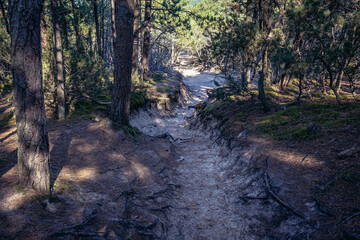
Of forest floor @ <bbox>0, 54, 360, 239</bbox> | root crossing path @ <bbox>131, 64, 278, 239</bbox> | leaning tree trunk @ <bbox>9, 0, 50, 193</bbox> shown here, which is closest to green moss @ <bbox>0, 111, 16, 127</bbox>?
forest floor @ <bbox>0, 54, 360, 239</bbox>

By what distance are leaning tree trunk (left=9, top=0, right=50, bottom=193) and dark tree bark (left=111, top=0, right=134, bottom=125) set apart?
470 cm

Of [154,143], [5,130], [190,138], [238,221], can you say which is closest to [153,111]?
[190,138]

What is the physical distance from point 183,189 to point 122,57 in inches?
223

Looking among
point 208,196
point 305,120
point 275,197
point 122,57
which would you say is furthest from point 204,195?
point 122,57

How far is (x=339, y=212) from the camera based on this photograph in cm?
387

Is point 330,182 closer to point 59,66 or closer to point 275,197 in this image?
point 275,197

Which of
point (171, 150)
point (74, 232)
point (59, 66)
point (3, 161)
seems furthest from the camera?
point (171, 150)

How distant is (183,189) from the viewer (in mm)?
6883

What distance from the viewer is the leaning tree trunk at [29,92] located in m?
3.64

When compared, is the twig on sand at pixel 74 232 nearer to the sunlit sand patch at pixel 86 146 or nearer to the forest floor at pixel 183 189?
the forest floor at pixel 183 189

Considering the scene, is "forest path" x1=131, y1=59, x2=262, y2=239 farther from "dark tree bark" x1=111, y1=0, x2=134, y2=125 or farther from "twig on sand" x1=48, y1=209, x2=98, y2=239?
"dark tree bark" x1=111, y1=0, x2=134, y2=125

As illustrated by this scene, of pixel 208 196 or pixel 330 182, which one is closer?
pixel 330 182

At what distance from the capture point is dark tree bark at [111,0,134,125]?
8.20 m

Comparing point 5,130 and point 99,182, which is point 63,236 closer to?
point 99,182
